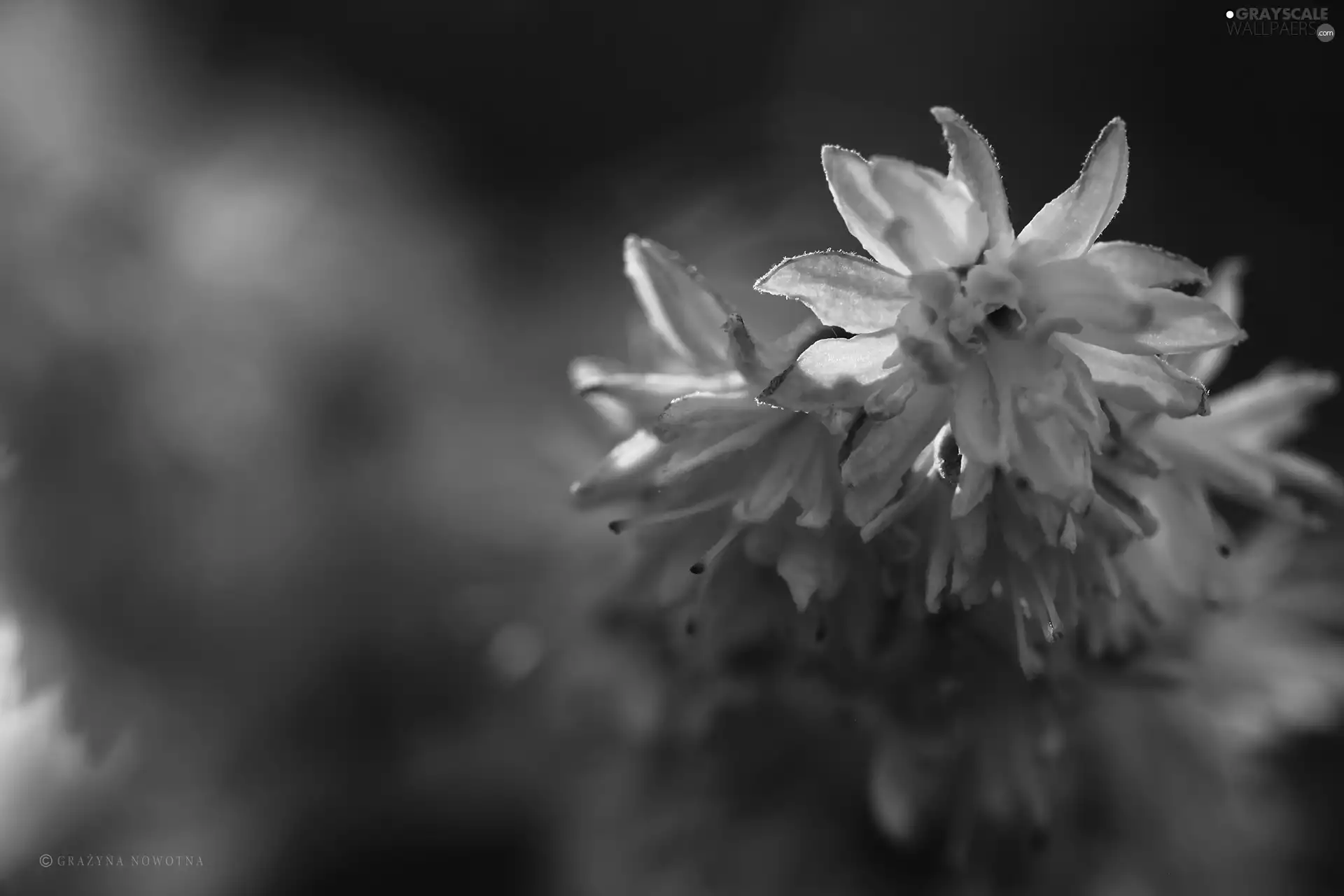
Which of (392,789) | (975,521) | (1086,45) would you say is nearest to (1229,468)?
(975,521)

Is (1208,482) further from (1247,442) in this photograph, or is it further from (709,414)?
(709,414)

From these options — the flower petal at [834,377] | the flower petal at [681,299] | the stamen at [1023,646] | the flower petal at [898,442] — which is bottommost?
the stamen at [1023,646]

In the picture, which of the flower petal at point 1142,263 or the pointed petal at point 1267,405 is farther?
the pointed petal at point 1267,405

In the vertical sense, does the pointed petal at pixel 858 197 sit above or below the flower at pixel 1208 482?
above

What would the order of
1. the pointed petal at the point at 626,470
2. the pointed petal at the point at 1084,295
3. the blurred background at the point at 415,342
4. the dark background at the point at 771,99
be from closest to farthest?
the pointed petal at the point at 1084,295, the pointed petal at the point at 626,470, the blurred background at the point at 415,342, the dark background at the point at 771,99

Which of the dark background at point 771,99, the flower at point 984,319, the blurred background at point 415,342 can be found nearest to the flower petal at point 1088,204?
the flower at point 984,319

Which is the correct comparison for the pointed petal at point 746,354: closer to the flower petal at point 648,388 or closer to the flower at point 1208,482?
the flower petal at point 648,388
